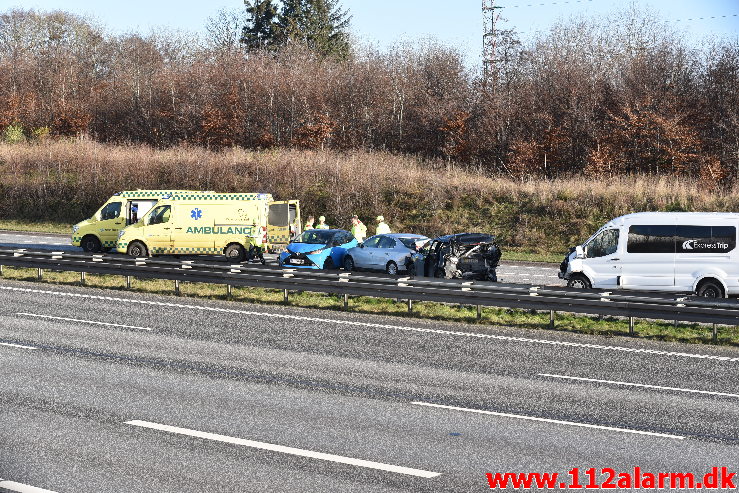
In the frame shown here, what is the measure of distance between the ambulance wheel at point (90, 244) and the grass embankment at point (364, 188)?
1430cm

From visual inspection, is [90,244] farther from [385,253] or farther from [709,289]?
[709,289]

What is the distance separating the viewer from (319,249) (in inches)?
1093

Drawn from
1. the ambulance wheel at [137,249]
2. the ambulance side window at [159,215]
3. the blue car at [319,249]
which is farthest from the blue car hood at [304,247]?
the ambulance wheel at [137,249]

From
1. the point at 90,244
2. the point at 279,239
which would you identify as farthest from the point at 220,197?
the point at 90,244

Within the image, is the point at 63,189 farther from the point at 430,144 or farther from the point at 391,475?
the point at 391,475

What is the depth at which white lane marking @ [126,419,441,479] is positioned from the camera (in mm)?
8891

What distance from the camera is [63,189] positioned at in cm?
5281

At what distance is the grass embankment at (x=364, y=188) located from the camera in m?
39.0

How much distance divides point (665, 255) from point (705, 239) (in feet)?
3.21

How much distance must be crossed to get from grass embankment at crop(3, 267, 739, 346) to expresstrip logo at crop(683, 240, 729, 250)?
2909 millimetres

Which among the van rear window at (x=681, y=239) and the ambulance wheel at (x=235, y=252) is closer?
the van rear window at (x=681, y=239)

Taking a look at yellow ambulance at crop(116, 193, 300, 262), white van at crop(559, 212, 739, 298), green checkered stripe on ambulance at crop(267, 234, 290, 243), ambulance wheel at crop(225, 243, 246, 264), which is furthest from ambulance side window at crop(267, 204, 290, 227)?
white van at crop(559, 212, 739, 298)

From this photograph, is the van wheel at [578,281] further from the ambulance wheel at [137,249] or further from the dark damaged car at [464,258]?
the ambulance wheel at [137,249]

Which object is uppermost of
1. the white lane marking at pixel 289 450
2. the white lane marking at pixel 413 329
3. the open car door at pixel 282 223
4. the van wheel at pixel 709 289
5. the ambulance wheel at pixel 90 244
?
the open car door at pixel 282 223
